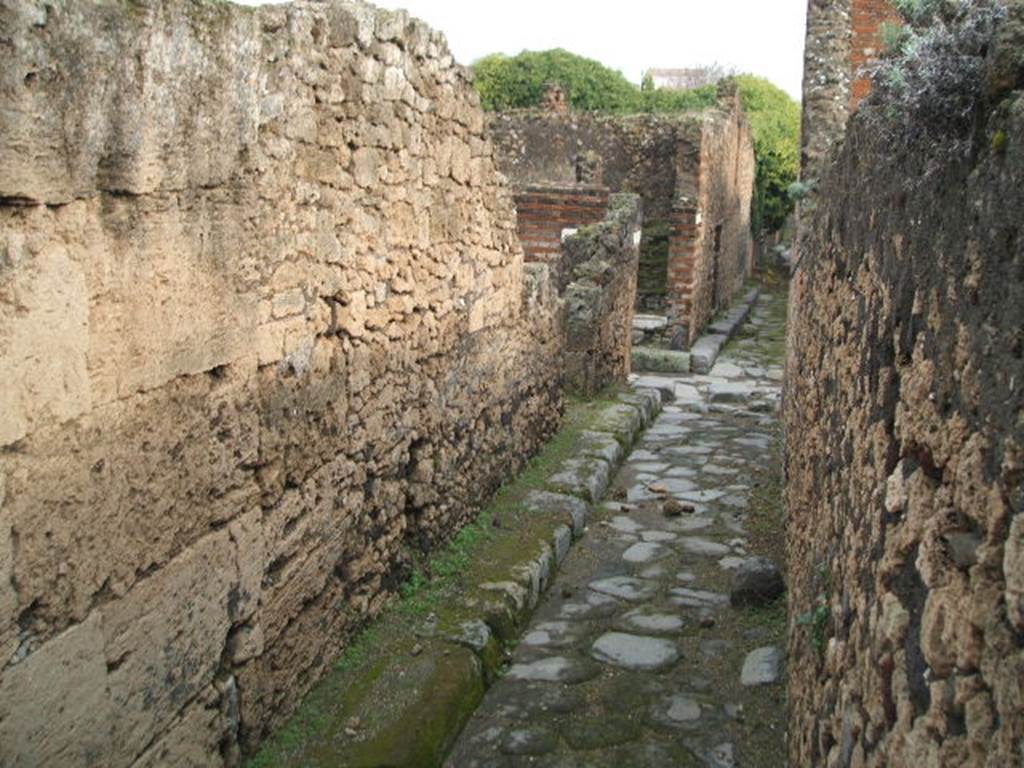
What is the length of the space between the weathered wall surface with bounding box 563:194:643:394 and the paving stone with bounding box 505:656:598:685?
448 centimetres

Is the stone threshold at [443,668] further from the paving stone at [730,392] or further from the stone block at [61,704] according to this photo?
the paving stone at [730,392]

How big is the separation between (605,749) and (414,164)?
8.08 feet

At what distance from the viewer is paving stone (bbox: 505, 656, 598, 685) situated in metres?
4.19

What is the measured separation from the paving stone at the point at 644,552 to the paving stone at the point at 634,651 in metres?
0.99

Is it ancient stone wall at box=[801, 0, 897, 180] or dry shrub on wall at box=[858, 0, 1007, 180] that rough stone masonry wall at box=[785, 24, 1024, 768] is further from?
ancient stone wall at box=[801, 0, 897, 180]

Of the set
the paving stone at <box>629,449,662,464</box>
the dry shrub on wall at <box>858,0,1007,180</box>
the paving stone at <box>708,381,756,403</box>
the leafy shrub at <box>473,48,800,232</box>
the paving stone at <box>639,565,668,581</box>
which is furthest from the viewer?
the leafy shrub at <box>473,48,800,232</box>

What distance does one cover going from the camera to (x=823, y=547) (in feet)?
10.8

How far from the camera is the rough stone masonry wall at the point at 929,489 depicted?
4.45 feet

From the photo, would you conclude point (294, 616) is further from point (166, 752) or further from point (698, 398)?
point (698, 398)

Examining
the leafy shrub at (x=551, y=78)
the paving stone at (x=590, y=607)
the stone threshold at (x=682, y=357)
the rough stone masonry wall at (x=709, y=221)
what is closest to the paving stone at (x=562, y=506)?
the paving stone at (x=590, y=607)

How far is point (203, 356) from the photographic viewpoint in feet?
9.37

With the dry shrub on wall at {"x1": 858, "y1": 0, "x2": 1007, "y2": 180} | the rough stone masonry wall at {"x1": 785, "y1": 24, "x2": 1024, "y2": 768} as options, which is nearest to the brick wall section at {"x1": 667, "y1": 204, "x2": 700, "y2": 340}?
the rough stone masonry wall at {"x1": 785, "y1": 24, "x2": 1024, "y2": 768}

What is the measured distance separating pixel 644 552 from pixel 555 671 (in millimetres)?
1583

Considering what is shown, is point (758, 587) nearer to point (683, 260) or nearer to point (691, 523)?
point (691, 523)
